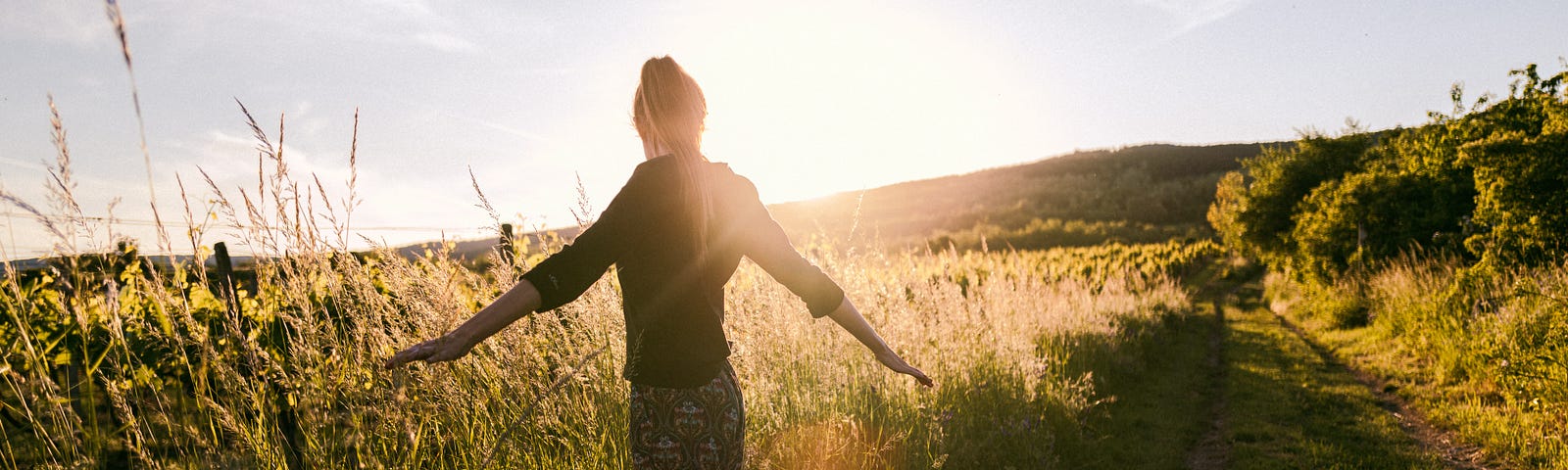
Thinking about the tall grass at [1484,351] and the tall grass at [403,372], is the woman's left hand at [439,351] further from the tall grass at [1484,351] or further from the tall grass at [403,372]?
the tall grass at [1484,351]

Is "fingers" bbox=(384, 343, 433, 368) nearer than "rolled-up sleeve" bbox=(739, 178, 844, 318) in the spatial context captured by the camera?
Yes

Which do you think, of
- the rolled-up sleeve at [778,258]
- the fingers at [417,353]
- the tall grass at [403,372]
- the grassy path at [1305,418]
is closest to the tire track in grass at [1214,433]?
the grassy path at [1305,418]

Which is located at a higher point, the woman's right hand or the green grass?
the woman's right hand

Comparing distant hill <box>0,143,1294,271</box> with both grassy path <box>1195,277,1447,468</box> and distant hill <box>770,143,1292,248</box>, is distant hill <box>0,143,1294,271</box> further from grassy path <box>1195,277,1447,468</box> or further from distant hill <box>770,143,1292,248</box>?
grassy path <box>1195,277,1447,468</box>

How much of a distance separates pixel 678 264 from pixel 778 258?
0.35 meters

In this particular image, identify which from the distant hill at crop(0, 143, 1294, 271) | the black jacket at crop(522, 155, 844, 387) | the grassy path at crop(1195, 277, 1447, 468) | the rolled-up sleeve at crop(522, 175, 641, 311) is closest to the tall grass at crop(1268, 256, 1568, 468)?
the grassy path at crop(1195, 277, 1447, 468)

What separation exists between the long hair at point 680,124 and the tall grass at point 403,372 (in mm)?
473

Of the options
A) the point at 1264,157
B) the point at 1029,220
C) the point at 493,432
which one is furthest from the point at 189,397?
the point at 1029,220

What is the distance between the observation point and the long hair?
5.40 ft

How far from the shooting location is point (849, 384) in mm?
4188

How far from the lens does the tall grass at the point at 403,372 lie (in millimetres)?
1853

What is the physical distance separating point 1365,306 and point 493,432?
1478cm

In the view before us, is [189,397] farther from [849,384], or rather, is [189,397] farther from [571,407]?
[849,384]

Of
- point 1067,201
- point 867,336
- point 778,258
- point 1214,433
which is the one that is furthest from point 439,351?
point 1067,201
